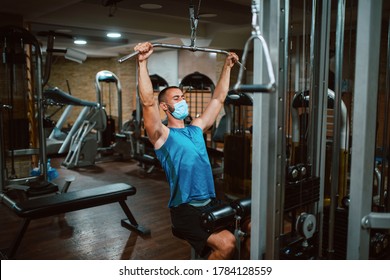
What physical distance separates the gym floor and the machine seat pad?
306 mm

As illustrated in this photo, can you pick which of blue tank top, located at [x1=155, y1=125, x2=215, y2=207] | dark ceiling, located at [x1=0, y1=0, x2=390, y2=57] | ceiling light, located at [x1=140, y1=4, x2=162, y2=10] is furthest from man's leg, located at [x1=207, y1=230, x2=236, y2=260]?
ceiling light, located at [x1=140, y1=4, x2=162, y2=10]

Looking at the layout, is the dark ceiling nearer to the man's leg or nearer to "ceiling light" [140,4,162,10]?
"ceiling light" [140,4,162,10]

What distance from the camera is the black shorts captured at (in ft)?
6.40

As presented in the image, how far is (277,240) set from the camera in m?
1.32

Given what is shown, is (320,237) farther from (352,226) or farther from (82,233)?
(82,233)

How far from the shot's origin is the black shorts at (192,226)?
195cm

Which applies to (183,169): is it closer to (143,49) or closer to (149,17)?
(143,49)

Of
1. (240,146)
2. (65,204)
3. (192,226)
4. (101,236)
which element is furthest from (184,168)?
(240,146)

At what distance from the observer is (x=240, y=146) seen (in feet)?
13.3

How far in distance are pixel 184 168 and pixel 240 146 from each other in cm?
211

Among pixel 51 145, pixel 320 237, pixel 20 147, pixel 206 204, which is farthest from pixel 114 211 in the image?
pixel 51 145

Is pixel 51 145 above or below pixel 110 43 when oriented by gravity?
below

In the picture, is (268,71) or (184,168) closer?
(268,71)

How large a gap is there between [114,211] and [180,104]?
1985mm
